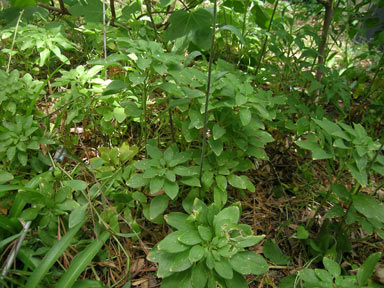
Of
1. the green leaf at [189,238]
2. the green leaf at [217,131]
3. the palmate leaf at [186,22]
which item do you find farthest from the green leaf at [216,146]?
the palmate leaf at [186,22]

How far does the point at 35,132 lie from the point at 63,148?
0.15m

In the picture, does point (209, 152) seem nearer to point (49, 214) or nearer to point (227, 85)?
point (227, 85)

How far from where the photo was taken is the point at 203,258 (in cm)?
99

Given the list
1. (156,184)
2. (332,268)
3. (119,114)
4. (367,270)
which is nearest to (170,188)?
(156,184)

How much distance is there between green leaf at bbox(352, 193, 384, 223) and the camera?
3.60ft

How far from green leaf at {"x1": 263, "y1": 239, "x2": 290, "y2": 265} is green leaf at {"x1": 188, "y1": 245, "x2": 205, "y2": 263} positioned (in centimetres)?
51

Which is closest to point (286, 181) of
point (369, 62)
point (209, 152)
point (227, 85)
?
point (209, 152)

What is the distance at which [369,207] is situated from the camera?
1.12 meters

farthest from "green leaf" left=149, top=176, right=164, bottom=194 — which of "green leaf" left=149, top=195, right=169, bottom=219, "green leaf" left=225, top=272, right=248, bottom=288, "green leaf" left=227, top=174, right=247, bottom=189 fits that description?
"green leaf" left=225, top=272, right=248, bottom=288

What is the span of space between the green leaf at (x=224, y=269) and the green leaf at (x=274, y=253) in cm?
45

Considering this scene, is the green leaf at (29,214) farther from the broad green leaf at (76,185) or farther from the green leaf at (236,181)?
the green leaf at (236,181)

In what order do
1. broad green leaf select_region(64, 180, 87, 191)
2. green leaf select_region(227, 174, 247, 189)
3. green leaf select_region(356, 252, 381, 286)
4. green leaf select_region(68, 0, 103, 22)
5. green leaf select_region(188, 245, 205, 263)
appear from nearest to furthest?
green leaf select_region(188, 245, 205, 263) → green leaf select_region(356, 252, 381, 286) → broad green leaf select_region(64, 180, 87, 191) → green leaf select_region(227, 174, 247, 189) → green leaf select_region(68, 0, 103, 22)

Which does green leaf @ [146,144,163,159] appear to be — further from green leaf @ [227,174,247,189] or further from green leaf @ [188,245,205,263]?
green leaf @ [188,245,205,263]

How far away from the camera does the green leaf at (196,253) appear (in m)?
0.93
